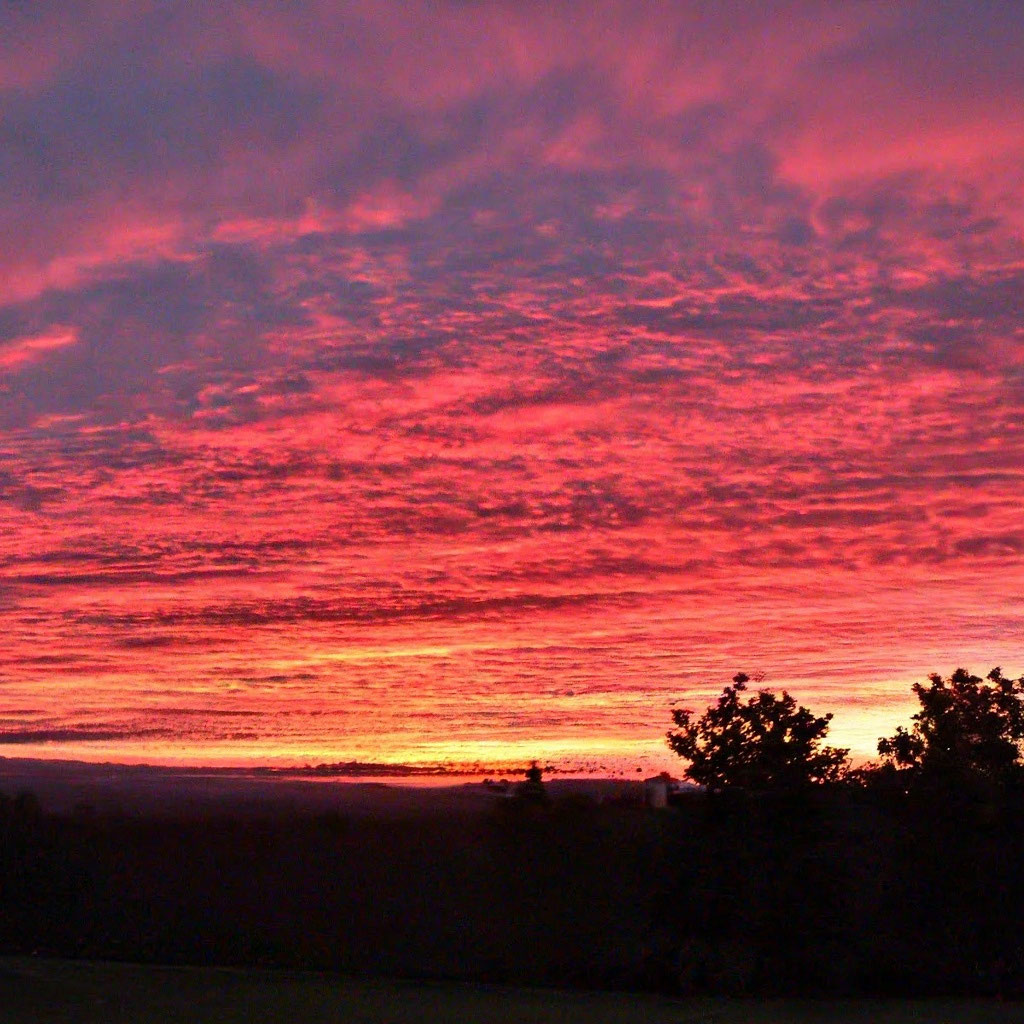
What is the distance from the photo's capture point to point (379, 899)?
19844 mm

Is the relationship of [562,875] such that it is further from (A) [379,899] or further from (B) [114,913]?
(B) [114,913]

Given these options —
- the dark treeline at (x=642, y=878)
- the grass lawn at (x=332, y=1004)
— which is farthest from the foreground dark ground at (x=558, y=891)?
the grass lawn at (x=332, y=1004)

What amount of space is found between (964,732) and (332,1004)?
34.7 feet

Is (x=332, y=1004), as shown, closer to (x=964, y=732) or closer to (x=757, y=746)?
(x=757, y=746)

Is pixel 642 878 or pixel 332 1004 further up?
pixel 642 878

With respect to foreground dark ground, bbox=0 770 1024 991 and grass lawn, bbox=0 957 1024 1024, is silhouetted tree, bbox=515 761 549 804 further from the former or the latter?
grass lawn, bbox=0 957 1024 1024

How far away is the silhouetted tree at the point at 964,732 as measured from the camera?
1593cm

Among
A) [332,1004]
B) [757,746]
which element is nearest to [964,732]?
[757,746]

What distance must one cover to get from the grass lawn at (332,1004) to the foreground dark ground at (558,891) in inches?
67.6

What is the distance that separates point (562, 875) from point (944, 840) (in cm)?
518

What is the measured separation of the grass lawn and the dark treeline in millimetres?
1867

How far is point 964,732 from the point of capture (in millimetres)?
17359

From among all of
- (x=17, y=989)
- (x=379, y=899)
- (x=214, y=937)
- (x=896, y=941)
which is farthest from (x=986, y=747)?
(x=17, y=989)

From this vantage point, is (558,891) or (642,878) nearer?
(642,878)
